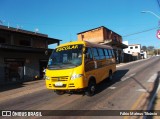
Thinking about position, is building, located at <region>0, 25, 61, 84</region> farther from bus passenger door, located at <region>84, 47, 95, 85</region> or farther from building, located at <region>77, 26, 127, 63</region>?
building, located at <region>77, 26, 127, 63</region>

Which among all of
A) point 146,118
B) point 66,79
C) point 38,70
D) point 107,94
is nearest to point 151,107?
point 146,118

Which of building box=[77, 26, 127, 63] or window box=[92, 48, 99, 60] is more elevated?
building box=[77, 26, 127, 63]

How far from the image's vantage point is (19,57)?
80.3ft

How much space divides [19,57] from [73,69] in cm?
1631

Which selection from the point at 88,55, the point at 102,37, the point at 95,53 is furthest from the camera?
the point at 102,37

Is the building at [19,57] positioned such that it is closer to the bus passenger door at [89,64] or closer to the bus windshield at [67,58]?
the bus windshield at [67,58]

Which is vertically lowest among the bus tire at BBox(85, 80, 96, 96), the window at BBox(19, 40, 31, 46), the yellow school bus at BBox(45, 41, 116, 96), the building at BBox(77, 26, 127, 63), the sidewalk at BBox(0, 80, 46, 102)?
the sidewalk at BBox(0, 80, 46, 102)

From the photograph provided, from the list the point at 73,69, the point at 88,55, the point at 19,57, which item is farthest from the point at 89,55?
the point at 19,57

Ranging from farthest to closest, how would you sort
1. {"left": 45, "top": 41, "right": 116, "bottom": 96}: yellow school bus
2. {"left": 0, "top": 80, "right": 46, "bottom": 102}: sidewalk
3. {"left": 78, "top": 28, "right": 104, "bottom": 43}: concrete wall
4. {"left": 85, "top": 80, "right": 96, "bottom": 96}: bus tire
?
1. {"left": 78, "top": 28, "right": 104, "bottom": 43}: concrete wall
2. {"left": 0, "top": 80, "right": 46, "bottom": 102}: sidewalk
3. {"left": 85, "top": 80, "right": 96, "bottom": 96}: bus tire
4. {"left": 45, "top": 41, "right": 116, "bottom": 96}: yellow school bus

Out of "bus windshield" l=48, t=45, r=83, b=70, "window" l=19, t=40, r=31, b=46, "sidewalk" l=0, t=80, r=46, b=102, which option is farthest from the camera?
"window" l=19, t=40, r=31, b=46

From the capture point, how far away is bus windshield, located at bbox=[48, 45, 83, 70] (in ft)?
32.9

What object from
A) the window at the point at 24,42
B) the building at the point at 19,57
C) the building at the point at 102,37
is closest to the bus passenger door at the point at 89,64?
the building at the point at 19,57

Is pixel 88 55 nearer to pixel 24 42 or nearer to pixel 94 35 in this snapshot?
pixel 24 42

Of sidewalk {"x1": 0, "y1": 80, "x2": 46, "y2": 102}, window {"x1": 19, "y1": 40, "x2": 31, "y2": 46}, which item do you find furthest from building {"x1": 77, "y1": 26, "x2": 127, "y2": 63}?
sidewalk {"x1": 0, "y1": 80, "x2": 46, "y2": 102}
